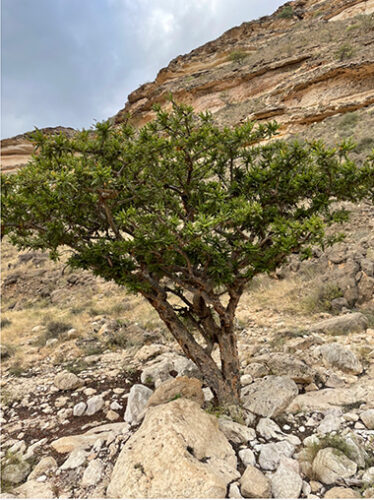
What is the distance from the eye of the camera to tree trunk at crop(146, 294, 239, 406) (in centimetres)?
448

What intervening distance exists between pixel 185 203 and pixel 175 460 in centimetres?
341

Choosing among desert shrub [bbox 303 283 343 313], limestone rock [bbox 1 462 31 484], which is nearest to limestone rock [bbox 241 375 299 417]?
limestone rock [bbox 1 462 31 484]

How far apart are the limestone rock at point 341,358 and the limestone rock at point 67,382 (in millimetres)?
4952

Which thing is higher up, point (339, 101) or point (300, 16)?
point (300, 16)

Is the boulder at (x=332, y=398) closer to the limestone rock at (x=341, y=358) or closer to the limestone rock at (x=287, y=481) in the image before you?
the limestone rock at (x=341, y=358)

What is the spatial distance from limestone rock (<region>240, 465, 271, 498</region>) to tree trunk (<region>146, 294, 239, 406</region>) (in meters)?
1.42

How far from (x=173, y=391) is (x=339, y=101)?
874 inches

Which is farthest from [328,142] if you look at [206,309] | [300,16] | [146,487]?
[300,16]

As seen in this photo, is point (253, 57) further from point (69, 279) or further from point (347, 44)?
point (69, 279)

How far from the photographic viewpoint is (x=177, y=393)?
4.55 meters

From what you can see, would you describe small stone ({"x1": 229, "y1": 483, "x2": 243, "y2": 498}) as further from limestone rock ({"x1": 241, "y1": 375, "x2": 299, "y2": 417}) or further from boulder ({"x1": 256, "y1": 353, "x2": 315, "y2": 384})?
boulder ({"x1": 256, "y1": 353, "x2": 315, "y2": 384})

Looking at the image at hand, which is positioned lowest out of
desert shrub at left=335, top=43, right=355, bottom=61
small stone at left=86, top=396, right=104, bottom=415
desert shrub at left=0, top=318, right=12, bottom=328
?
small stone at left=86, top=396, right=104, bottom=415

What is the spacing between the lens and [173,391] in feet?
15.1

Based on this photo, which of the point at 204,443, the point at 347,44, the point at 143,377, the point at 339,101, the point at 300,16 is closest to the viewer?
the point at 204,443
